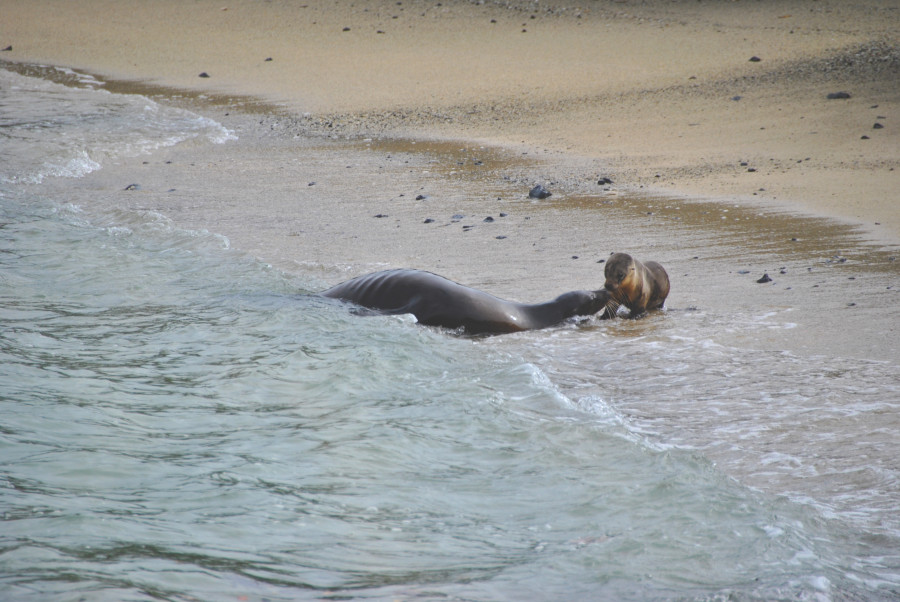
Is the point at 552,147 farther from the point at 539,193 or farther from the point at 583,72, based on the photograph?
the point at 583,72

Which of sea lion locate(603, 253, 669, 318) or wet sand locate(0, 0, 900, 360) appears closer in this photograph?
sea lion locate(603, 253, 669, 318)

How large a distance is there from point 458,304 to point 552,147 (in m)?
5.67

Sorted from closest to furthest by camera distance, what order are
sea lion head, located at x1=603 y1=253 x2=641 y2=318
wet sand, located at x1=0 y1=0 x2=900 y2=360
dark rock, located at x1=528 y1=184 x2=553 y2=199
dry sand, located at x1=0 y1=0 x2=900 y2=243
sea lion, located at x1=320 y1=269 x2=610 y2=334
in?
sea lion, located at x1=320 y1=269 x2=610 y2=334 < sea lion head, located at x1=603 y1=253 x2=641 y2=318 < wet sand, located at x1=0 y1=0 x2=900 y2=360 < dark rock, located at x1=528 y1=184 x2=553 y2=199 < dry sand, located at x1=0 y1=0 x2=900 y2=243

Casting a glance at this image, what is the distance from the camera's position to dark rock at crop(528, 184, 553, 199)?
326 inches

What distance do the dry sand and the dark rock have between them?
0.98m

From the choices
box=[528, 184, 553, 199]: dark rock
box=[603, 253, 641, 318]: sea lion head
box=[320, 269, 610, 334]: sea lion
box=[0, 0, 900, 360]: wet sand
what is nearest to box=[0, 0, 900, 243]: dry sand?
box=[0, 0, 900, 360]: wet sand

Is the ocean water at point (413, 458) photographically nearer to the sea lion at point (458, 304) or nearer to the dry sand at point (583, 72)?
the sea lion at point (458, 304)

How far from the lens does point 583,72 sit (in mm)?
14180

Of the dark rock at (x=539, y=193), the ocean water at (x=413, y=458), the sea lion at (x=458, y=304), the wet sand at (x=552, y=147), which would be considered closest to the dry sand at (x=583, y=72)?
the wet sand at (x=552, y=147)

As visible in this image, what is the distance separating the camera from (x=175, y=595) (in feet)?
7.89

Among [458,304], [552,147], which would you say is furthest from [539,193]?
[458,304]

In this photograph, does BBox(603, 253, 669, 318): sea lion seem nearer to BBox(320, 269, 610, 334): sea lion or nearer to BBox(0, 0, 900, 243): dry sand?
BBox(320, 269, 610, 334): sea lion

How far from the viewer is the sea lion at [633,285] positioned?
527 centimetres

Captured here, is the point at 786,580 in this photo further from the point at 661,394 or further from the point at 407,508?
the point at 661,394
